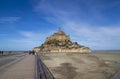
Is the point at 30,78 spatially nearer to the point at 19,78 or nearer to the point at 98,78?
the point at 19,78

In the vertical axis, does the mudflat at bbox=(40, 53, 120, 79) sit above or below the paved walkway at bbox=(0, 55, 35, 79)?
below

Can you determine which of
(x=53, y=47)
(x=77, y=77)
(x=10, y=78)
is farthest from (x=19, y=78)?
(x=53, y=47)

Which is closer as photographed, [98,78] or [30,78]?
[30,78]

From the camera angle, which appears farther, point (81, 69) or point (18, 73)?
point (81, 69)

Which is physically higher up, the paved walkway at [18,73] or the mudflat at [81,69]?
the paved walkway at [18,73]

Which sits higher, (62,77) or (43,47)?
(43,47)

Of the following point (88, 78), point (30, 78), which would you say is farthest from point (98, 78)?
point (30, 78)

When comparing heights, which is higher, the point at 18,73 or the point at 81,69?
the point at 18,73

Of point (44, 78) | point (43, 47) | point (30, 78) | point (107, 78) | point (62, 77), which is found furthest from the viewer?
point (43, 47)

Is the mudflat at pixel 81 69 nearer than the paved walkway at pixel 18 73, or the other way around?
the paved walkway at pixel 18 73

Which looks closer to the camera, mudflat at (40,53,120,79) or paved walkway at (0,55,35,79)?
paved walkway at (0,55,35,79)

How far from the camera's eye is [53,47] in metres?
193

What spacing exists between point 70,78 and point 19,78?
1121cm

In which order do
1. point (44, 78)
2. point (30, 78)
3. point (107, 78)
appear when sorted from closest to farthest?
point (44, 78)
point (30, 78)
point (107, 78)
